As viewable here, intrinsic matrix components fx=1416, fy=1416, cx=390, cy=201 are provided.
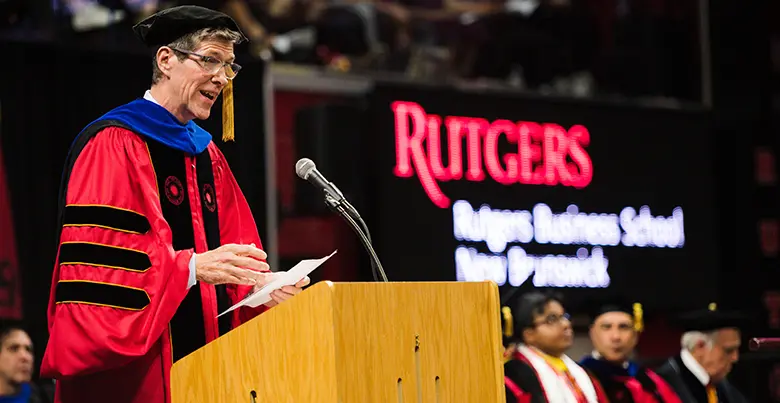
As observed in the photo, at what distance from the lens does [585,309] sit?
366 inches

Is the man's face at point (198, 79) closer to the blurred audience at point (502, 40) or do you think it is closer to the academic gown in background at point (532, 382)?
the academic gown in background at point (532, 382)

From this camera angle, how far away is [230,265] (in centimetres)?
329

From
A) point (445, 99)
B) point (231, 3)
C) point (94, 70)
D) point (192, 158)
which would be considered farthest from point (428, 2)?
point (192, 158)

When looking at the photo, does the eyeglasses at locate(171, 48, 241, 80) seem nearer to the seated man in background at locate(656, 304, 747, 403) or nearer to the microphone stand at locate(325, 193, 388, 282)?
the microphone stand at locate(325, 193, 388, 282)

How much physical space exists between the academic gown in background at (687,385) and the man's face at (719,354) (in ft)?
0.30

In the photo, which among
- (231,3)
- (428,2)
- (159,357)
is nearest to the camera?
(159,357)

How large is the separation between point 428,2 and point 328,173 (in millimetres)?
1900

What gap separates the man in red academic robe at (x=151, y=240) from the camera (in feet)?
10.8

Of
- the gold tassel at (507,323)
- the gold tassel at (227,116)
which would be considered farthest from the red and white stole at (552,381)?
the gold tassel at (227,116)

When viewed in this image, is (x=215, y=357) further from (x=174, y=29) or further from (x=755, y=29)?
(x=755, y=29)

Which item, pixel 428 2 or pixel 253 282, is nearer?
pixel 253 282

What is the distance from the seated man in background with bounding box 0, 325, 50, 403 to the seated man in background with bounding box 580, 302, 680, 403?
318cm

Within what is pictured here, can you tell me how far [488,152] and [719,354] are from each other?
1.98 meters

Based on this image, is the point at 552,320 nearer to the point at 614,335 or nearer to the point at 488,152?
the point at 614,335
